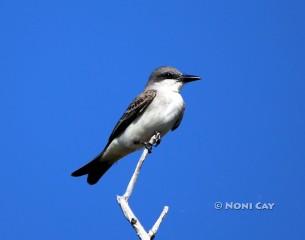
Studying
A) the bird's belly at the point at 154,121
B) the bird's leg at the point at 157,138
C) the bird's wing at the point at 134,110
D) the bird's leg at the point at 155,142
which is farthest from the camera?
the bird's wing at the point at 134,110

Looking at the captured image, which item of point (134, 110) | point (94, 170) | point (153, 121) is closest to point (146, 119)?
point (153, 121)

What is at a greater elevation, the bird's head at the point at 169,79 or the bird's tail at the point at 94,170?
the bird's head at the point at 169,79

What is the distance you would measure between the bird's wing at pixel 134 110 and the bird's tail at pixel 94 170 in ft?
1.49

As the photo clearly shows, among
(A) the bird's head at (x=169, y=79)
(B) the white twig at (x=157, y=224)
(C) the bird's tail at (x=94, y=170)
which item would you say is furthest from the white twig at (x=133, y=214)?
(A) the bird's head at (x=169, y=79)

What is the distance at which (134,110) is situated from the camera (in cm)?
940

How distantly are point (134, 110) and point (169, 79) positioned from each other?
876 mm

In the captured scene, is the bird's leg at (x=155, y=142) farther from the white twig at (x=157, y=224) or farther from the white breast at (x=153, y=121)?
the white twig at (x=157, y=224)

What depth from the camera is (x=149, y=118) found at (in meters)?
9.15

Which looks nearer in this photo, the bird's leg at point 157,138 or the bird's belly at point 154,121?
the bird's leg at point 157,138

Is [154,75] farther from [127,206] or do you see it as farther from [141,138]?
[127,206]

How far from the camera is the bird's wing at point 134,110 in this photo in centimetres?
936

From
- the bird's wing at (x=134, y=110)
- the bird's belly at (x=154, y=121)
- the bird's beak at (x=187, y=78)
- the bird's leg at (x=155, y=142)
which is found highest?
the bird's beak at (x=187, y=78)

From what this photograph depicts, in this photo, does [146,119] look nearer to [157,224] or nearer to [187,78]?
[187,78]

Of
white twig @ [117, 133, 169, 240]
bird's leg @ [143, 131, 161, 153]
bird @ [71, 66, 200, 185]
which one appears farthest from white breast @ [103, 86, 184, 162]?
white twig @ [117, 133, 169, 240]
